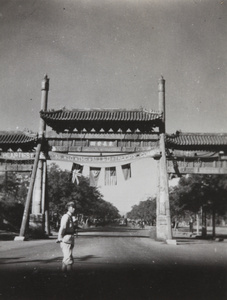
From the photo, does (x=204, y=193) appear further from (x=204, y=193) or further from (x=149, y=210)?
(x=149, y=210)

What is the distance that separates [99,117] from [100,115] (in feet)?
0.95

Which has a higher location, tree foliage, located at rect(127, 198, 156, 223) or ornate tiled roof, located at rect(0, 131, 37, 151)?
ornate tiled roof, located at rect(0, 131, 37, 151)

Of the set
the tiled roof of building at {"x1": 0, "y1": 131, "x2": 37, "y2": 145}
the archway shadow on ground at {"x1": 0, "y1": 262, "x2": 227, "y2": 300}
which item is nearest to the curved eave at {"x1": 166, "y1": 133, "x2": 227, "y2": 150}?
the tiled roof of building at {"x1": 0, "y1": 131, "x2": 37, "y2": 145}

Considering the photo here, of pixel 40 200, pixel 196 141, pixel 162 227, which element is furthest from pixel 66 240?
pixel 196 141

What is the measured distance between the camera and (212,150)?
79.2 ft

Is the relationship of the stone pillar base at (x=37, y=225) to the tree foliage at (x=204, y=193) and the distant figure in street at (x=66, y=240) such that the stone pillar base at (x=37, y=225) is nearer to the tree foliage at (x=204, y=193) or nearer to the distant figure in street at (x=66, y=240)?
the tree foliage at (x=204, y=193)

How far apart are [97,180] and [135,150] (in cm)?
334

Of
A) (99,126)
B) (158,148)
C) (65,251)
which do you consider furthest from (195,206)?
(65,251)

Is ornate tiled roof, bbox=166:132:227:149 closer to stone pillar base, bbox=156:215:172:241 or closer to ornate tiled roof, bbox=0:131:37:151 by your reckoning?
stone pillar base, bbox=156:215:172:241

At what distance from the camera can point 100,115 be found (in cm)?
2378

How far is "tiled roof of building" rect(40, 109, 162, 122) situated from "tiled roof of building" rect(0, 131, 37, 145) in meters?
1.67

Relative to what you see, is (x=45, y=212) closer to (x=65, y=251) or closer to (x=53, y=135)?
(x=53, y=135)

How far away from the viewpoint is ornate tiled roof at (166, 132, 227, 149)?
76.7 ft

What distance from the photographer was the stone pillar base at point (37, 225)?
2214cm
